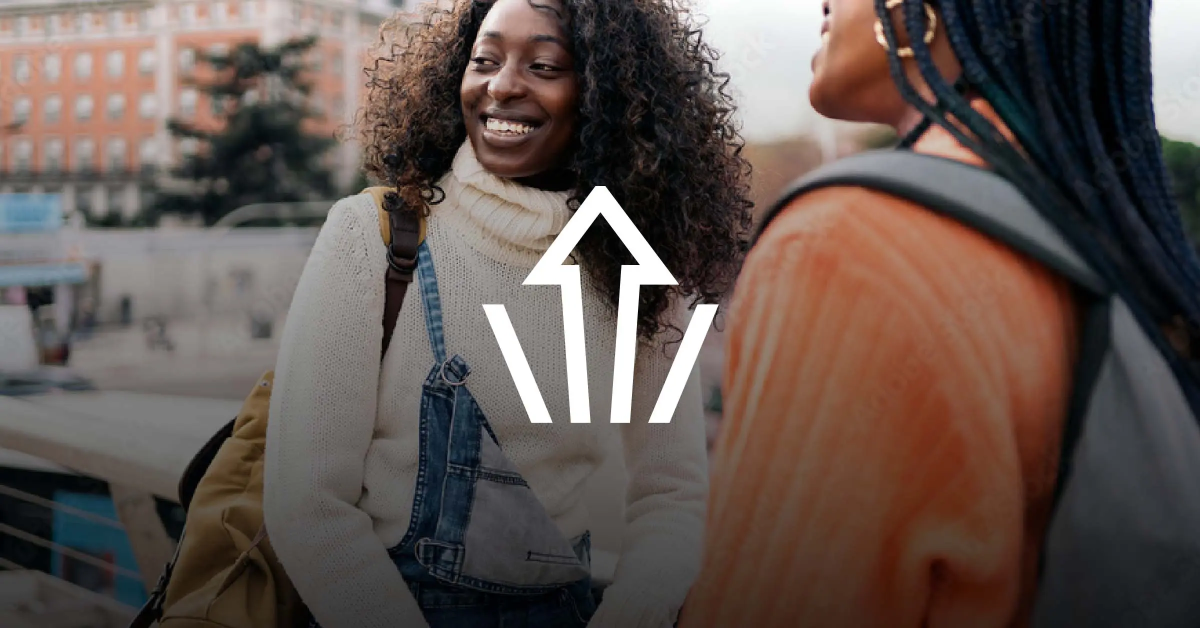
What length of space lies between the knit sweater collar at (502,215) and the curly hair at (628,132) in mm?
37

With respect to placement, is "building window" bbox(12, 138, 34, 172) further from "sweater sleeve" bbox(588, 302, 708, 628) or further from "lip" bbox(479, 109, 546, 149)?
"sweater sleeve" bbox(588, 302, 708, 628)

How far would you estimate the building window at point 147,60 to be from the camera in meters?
1.89

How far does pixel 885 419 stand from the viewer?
3.17 feet

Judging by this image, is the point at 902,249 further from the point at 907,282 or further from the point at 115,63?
the point at 115,63

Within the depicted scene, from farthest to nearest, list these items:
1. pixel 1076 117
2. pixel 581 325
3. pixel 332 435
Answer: pixel 581 325 < pixel 332 435 < pixel 1076 117

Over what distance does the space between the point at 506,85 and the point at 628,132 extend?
0.63ft

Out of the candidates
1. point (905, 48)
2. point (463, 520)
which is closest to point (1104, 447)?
point (905, 48)

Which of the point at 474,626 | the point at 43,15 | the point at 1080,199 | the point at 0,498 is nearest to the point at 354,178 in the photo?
the point at 43,15

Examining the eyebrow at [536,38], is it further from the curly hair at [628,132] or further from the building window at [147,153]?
the building window at [147,153]

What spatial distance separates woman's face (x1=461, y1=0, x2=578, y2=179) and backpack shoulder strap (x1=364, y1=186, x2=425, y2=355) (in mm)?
144

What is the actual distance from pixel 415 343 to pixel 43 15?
1.19 m

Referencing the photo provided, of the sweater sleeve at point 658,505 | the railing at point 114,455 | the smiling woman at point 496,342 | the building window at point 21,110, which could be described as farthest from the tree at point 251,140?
the sweater sleeve at point 658,505

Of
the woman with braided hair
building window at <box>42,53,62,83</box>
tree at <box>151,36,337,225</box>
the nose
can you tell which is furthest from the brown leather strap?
building window at <box>42,53,62,83</box>

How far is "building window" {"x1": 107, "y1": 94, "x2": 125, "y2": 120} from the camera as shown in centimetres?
190
